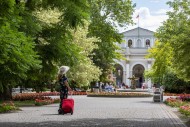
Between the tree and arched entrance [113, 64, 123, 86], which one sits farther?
arched entrance [113, 64, 123, 86]

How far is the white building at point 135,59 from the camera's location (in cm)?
9775

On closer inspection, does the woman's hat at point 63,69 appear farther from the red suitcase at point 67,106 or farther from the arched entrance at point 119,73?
the arched entrance at point 119,73

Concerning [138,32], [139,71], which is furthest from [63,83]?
[138,32]

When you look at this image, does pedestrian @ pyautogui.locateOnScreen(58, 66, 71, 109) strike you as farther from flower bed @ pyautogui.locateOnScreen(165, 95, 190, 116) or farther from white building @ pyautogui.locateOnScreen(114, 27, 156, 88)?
white building @ pyautogui.locateOnScreen(114, 27, 156, 88)

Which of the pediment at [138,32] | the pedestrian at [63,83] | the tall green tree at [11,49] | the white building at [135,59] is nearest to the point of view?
the tall green tree at [11,49]

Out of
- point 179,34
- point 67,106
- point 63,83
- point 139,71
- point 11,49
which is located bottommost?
point 67,106

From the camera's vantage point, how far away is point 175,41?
49.4 ft

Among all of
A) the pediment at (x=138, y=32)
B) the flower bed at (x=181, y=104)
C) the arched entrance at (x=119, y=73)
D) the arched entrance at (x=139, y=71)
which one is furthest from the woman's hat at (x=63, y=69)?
the pediment at (x=138, y=32)

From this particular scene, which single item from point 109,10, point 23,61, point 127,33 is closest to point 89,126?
point 23,61

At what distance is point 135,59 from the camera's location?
324 feet

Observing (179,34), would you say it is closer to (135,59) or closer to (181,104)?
(181,104)

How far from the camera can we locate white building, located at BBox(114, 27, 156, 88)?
97.8m

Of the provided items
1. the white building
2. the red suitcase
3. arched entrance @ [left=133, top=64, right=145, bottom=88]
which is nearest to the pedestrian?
the red suitcase

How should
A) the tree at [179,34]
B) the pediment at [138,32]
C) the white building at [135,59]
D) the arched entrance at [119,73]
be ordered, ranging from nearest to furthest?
the tree at [179,34]
the white building at [135,59]
the arched entrance at [119,73]
the pediment at [138,32]
